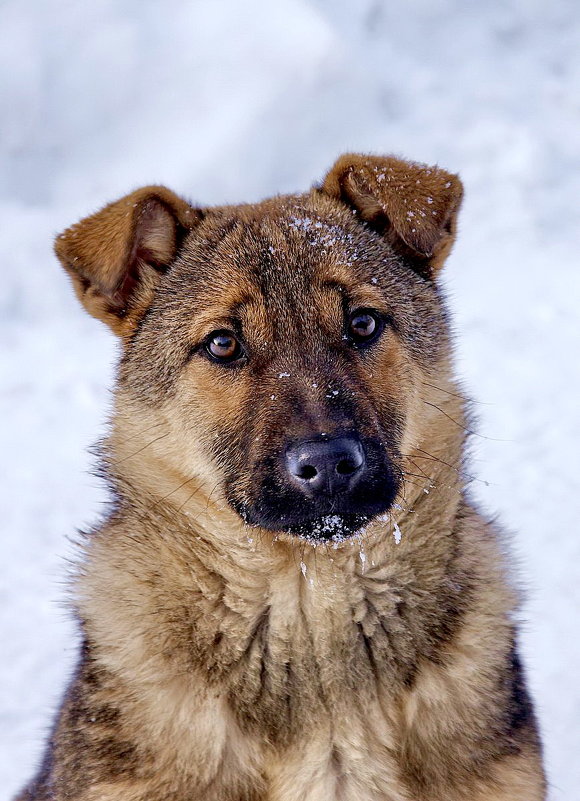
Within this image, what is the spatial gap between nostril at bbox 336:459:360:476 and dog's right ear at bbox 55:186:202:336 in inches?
49.9

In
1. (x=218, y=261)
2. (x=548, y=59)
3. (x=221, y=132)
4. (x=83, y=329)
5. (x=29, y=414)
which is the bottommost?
(x=29, y=414)

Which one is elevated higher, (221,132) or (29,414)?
(221,132)

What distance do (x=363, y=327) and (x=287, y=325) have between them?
0.32 meters

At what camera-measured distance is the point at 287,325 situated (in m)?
3.67

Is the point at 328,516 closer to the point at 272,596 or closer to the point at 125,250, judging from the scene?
the point at 272,596

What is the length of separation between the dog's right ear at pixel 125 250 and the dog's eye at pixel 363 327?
0.90m

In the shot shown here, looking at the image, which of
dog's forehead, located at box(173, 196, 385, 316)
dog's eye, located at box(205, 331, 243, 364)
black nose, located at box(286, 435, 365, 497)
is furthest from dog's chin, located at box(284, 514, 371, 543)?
dog's forehead, located at box(173, 196, 385, 316)

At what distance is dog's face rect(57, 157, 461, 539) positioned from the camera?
3.31 metres

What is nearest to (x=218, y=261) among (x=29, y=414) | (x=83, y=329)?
(x=29, y=414)

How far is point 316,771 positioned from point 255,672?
1.34 ft

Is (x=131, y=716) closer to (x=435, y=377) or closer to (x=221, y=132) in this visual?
(x=435, y=377)

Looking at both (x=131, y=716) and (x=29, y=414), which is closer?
(x=131, y=716)

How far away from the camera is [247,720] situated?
3371 millimetres

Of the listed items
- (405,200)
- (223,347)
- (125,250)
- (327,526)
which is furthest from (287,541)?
(405,200)
